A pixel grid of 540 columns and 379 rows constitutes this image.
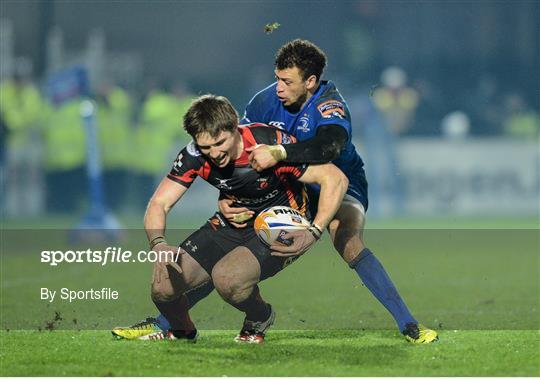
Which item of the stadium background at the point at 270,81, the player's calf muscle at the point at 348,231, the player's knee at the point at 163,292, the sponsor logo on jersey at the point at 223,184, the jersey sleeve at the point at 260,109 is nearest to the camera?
the sponsor logo on jersey at the point at 223,184

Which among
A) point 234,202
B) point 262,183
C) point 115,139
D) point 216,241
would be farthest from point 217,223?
point 115,139

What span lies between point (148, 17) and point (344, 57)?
578 cm

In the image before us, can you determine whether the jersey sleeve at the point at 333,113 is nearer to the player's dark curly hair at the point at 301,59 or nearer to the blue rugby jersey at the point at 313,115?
the blue rugby jersey at the point at 313,115

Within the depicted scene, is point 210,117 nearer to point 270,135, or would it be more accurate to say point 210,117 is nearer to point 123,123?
point 270,135

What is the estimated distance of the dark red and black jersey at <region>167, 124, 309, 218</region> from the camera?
7.79 meters

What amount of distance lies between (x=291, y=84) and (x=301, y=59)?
0.65 feet

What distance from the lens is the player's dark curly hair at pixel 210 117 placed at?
24.0 feet

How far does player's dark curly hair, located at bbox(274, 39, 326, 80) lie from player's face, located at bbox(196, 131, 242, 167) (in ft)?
A: 3.42

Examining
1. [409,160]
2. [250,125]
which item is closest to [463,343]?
[250,125]

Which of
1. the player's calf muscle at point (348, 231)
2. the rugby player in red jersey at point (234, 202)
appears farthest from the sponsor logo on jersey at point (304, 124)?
the player's calf muscle at point (348, 231)

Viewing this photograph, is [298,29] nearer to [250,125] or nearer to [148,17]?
[148,17]

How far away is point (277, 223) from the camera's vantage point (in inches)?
309

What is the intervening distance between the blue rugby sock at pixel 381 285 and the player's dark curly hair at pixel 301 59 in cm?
145

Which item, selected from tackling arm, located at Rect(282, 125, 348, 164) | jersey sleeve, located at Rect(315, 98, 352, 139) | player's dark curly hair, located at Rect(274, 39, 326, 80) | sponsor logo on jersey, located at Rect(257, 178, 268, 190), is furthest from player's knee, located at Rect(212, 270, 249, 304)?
player's dark curly hair, located at Rect(274, 39, 326, 80)
